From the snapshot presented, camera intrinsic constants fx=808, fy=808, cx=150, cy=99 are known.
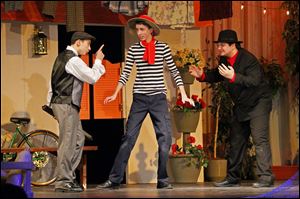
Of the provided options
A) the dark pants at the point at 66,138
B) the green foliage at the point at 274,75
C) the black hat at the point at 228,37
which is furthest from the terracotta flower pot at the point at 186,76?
the dark pants at the point at 66,138

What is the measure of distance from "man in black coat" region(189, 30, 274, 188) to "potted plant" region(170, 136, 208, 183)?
1382mm

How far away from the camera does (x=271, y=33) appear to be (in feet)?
39.9

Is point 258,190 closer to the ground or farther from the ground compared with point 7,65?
closer to the ground

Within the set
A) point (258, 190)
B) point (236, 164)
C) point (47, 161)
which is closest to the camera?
point (258, 190)

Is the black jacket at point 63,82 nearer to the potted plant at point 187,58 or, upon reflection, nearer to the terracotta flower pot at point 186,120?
the potted plant at point 187,58

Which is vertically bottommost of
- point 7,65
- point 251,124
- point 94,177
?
point 94,177

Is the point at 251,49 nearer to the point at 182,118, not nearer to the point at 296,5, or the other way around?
the point at 296,5

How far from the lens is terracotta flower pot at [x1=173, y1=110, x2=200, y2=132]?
33.9 feet

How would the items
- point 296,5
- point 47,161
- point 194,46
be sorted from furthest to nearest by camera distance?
point 296,5
point 194,46
point 47,161

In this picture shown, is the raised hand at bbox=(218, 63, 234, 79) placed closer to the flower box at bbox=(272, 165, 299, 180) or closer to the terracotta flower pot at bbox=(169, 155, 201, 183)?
the terracotta flower pot at bbox=(169, 155, 201, 183)

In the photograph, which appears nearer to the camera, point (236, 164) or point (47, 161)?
point (236, 164)

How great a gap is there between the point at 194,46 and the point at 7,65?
2.52 meters

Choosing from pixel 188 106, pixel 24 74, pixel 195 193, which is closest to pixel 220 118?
pixel 188 106

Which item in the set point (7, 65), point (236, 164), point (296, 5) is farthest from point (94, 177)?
point (296, 5)
